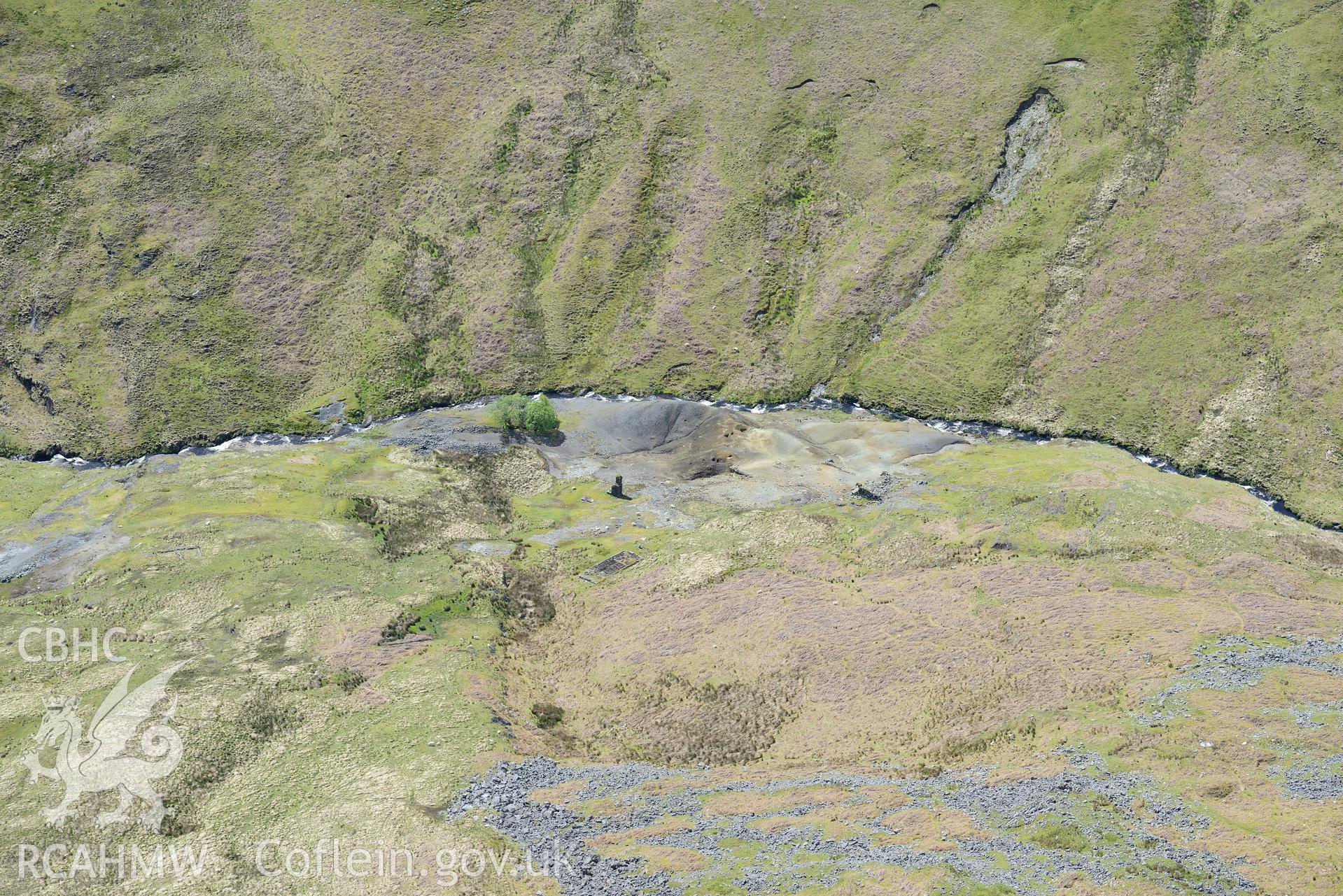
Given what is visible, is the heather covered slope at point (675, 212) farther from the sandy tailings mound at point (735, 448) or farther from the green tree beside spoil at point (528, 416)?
the green tree beside spoil at point (528, 416)

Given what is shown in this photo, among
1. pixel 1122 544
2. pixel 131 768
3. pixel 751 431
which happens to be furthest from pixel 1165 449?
pixel 131 768

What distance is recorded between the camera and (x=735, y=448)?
95.1m

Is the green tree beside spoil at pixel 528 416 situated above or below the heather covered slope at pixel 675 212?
below

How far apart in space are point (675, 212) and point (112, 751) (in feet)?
278

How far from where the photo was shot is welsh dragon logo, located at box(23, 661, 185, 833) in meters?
49.7

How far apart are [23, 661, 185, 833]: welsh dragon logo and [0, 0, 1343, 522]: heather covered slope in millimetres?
49740

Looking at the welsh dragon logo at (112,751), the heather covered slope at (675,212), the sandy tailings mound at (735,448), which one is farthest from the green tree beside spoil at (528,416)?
the welsh dragon logo at (112,751)

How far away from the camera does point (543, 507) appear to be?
89.0 meters

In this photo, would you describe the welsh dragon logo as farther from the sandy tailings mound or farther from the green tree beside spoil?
the green tree beside spoil

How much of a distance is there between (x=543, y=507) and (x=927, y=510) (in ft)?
114

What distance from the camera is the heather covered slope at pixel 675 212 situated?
100 metres

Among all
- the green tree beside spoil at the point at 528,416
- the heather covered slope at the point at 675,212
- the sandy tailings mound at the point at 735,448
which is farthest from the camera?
the heather covered slope at the point at 675,212

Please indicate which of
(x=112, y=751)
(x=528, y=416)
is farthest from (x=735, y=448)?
(x=112, y=751)

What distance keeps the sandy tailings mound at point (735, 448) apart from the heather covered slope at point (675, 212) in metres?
4.99
